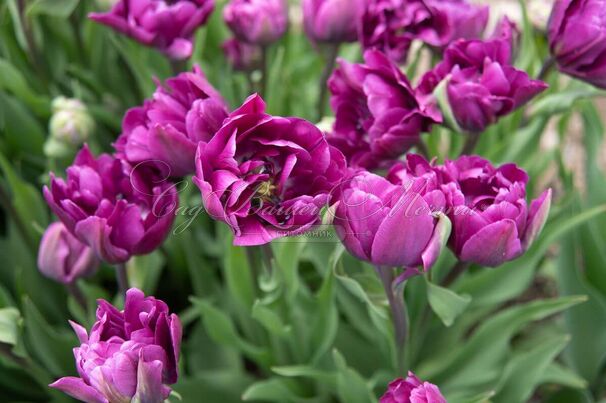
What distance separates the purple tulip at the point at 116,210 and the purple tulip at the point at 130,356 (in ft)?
0.35

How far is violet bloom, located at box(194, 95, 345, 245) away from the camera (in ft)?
1.73

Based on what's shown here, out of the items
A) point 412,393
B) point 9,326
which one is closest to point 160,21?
point 9,326

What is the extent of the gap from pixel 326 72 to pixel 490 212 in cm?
42

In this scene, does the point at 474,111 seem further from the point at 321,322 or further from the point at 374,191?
the point at 321,322

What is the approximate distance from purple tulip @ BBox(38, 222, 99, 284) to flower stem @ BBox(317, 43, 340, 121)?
13.3 inches

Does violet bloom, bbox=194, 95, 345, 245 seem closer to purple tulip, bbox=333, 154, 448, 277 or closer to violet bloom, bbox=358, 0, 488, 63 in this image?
purple tulip, bbox=333, 154, 448, 277

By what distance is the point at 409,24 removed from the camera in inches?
31.4

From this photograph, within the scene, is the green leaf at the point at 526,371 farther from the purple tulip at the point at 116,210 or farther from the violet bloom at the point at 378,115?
the purple tulip at the point at 116,210

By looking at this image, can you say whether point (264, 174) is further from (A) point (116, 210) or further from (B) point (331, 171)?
(A) point (116, 210)

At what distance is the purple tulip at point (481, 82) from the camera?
653 millimetres

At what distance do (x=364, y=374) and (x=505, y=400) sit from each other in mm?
188

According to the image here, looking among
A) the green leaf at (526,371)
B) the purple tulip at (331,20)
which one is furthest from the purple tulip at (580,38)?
the green leaf at (526,371)

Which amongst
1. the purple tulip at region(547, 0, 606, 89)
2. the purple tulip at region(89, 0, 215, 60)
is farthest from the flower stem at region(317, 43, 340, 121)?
the purple tulip at region(547, 0, 606, 89)

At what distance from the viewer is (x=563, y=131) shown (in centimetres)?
110
